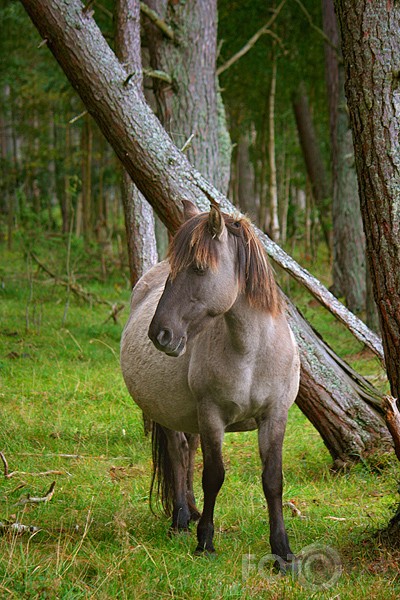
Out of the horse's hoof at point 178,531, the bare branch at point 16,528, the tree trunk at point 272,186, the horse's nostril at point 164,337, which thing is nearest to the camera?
the horse's nostril at point 164,337

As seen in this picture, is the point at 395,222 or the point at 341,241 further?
the point at 341,241

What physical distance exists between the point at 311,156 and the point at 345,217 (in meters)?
5.28

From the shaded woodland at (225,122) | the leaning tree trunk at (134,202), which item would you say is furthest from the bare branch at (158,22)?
the leaning tree trunk at (134,202)

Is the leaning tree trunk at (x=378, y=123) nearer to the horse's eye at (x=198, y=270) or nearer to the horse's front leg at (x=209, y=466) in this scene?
the horse's eye at (x=198, y=270)

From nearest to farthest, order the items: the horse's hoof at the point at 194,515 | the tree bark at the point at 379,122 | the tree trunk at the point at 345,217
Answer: the tree bark at the point at 379,122
the horse's hoof at the point at 194,515
the tree trunk at the point at 345,217

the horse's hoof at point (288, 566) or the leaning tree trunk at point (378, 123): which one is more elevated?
the leaning tree trunk at point (378, 123)

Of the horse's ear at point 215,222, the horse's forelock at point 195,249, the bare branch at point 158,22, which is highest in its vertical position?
the bare branch at point 158,22

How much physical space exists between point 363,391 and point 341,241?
7557 millimetres

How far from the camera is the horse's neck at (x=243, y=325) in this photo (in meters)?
4.12

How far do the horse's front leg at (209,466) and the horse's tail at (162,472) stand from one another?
2.80ft

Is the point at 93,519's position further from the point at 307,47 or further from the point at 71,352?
the point at 307,47

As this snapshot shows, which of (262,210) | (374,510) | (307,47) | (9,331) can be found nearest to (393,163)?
(374,510)

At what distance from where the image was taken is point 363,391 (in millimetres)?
6023

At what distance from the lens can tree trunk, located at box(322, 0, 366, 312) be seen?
1315cm
